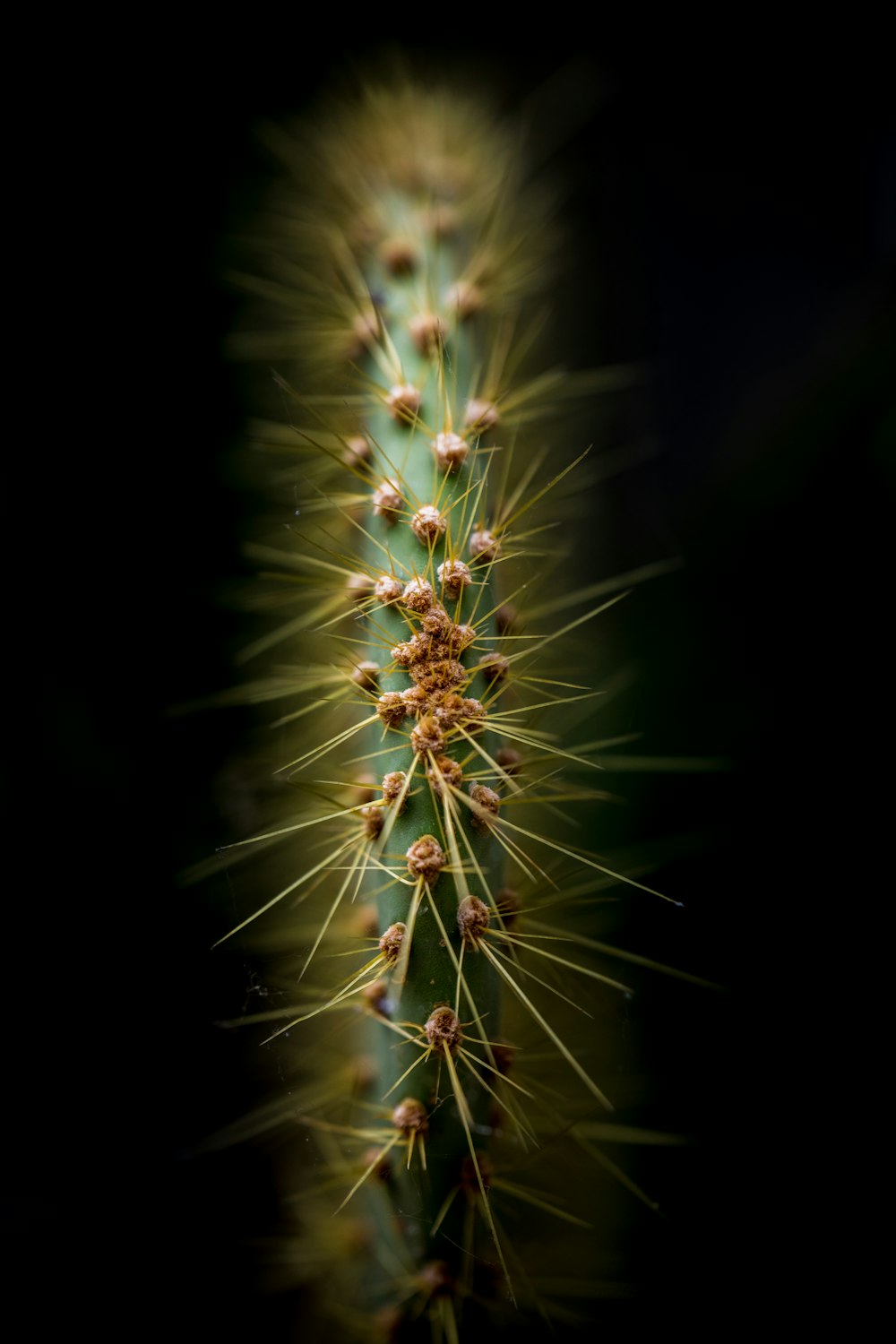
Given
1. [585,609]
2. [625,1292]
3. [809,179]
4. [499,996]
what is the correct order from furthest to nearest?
[809,179], [585,609], [625,1292], [499,996]

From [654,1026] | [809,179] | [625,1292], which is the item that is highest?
[809,179]

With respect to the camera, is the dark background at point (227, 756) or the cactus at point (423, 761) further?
the dark background at point (227, 756)

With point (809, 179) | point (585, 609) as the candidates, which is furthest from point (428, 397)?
point (809, 179)

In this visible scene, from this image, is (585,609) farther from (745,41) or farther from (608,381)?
(745,41)

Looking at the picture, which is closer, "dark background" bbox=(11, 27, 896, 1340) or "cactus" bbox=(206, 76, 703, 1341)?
"cactus" bbox=(206, 76, 703, 1341)

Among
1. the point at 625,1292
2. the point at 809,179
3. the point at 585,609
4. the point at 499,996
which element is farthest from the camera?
the point at 809,179
